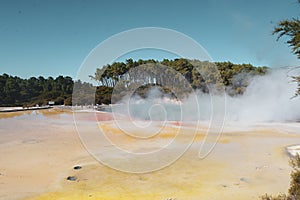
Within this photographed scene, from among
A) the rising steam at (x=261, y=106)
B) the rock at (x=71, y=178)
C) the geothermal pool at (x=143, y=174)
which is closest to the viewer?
the geothermal pool at (x=143, y=174)

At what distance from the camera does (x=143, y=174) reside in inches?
258

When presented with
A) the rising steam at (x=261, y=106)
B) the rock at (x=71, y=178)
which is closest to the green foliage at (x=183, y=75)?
the rising steam at (x=261, y=106)

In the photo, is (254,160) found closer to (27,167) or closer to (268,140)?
(268,140)

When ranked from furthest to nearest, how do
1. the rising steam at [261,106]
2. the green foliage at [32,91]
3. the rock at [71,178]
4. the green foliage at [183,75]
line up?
the green foliage at [32,91] → the green foliage at [183,75] → the rising steam at [261,106] → the rock at [71,178]

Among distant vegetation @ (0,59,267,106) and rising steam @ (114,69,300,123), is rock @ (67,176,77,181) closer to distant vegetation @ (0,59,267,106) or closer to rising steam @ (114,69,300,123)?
rising steam @ (114,69,300,123)

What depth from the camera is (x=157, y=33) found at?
9.25m

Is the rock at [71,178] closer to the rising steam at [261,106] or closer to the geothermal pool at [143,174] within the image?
the geothermal pool at [143,174]

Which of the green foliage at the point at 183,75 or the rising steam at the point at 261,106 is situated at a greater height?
the green foliage at the point at 183,75

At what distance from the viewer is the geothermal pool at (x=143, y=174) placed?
17.5 feet

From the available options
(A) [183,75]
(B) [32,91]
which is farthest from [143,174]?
(B) [32,91]

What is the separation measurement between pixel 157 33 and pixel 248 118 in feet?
38.2

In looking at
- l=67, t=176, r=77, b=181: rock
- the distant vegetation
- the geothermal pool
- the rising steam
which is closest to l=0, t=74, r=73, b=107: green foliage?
the distant vegetation

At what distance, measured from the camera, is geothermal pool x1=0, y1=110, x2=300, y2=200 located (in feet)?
17.5

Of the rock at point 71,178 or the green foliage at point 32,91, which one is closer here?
the rock at point 71,178
